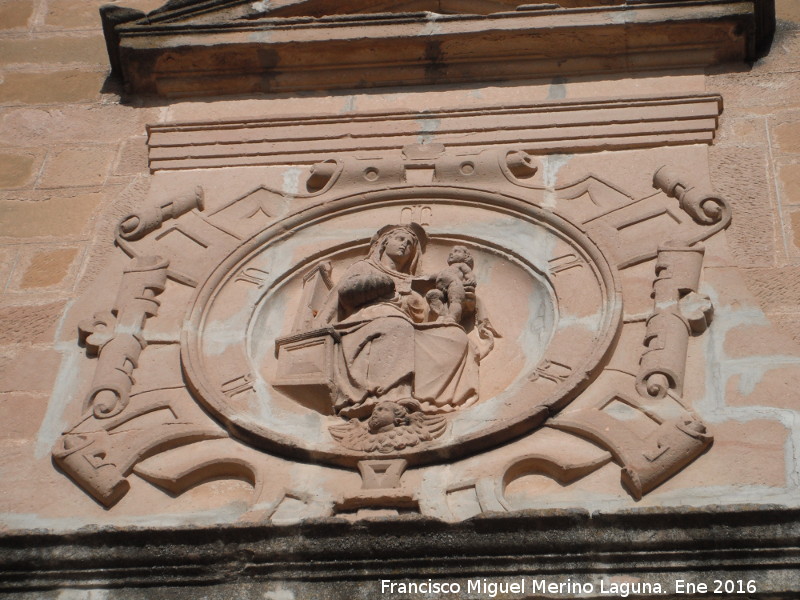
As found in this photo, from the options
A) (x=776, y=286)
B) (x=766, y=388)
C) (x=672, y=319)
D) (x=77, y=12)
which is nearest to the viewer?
(x=766, y=388)

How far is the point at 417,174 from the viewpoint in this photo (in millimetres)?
6258

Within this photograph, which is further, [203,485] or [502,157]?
[502,157]

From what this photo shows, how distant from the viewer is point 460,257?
5793mm

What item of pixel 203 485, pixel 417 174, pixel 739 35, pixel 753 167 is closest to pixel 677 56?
pixel 739 35

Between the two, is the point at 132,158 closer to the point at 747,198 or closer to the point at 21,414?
the point at 21,414

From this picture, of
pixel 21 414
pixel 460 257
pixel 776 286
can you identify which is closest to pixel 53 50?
pixel 21 414

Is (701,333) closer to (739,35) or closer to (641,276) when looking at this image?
(641,276)

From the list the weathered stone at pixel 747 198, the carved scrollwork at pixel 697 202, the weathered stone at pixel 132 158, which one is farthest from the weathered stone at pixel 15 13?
the weathered stone at pixel 747 198

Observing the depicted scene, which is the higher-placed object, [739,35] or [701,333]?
[739,35]

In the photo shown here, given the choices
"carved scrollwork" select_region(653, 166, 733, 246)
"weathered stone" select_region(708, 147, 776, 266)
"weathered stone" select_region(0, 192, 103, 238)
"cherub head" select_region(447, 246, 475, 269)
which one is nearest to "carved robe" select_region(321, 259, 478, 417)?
"cherub head" select_region(447, 246, 475, 269)

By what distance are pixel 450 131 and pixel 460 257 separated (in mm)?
942

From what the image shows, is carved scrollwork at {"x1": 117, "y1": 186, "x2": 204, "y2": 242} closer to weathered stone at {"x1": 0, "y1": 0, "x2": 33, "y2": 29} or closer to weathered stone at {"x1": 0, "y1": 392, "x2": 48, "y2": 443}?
weathered stone at {"x1": 0, "y1": 392, "x2": 48, "y2": 443}

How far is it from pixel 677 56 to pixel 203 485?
319cm

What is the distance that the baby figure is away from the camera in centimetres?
559
